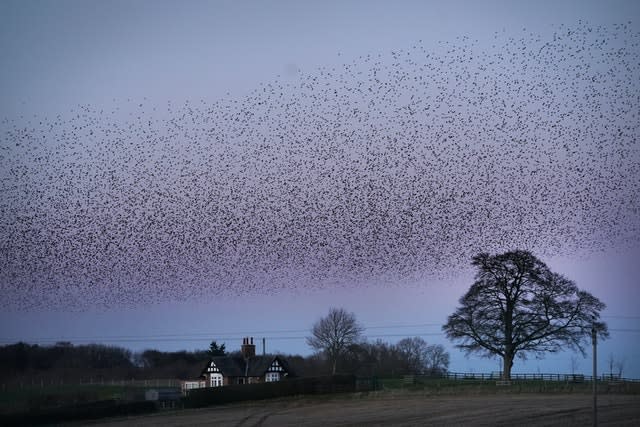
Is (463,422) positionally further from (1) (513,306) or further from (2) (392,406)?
(1) (513,306)

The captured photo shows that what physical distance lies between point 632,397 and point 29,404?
157ft

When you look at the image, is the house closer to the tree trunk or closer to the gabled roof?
the gabled roof

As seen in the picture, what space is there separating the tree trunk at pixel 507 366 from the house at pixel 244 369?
1237 inches

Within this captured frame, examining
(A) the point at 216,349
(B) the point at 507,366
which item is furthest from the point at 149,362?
(B) the point at 507,366

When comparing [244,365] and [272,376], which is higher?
[244,365]

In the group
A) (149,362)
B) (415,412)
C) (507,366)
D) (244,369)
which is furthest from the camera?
(149,362)

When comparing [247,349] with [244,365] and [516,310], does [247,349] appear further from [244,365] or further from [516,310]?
[516,310]

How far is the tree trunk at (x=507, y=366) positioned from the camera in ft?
213

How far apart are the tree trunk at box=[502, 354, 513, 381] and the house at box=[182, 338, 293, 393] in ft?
103

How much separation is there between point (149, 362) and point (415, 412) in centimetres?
8868

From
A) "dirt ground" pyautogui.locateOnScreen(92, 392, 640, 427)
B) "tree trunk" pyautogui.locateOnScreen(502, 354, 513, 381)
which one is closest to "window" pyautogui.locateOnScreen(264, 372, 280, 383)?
"dirt ground" pyautogui.locateOnScreen(92, 392, 640, 427)

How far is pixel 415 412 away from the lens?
51.8m

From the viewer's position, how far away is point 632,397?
173 ft

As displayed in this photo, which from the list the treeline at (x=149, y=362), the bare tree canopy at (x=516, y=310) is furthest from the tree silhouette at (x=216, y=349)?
the bare tree canopy at (x=516, y=310)
